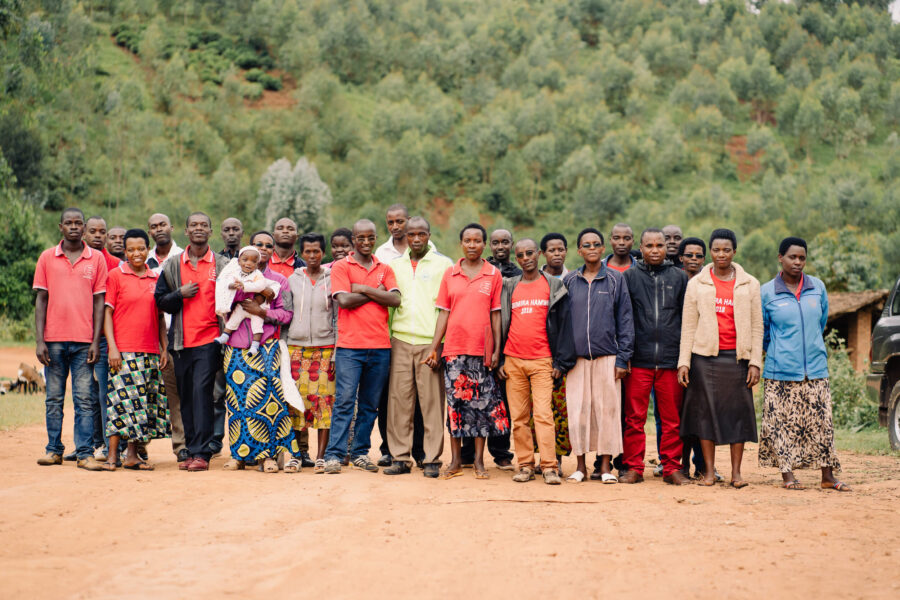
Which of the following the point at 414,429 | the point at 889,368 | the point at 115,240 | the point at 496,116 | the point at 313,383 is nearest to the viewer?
the point at 313,383

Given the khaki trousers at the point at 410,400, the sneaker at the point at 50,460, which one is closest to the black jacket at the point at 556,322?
the khaki trousers at the point at 410,400

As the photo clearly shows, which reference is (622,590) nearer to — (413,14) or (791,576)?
(791,576)

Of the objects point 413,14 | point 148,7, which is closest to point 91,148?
point 148,7

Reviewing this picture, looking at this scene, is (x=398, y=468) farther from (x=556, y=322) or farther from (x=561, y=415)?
(x=556, y=322)

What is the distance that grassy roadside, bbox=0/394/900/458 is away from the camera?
1043cm

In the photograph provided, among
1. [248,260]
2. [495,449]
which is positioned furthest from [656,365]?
[248,260]

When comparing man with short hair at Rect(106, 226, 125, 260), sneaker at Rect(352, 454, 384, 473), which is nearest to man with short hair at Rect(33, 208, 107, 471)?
man with short hair at Rect(106, 226, 125, 260)

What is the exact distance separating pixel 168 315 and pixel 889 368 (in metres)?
7.92

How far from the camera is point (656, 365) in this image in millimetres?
7332

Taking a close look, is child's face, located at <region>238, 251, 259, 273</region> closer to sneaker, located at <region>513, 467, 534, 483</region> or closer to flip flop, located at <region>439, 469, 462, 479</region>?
flip flop, located at <region>439, 469, 462, 479</region>

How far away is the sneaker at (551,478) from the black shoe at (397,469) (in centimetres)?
124

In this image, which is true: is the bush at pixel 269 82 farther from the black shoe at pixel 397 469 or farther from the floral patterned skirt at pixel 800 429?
the floral patterned skirt at pixel 800 429

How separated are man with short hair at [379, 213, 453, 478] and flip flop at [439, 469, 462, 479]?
7 cm

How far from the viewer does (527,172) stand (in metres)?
70.0
